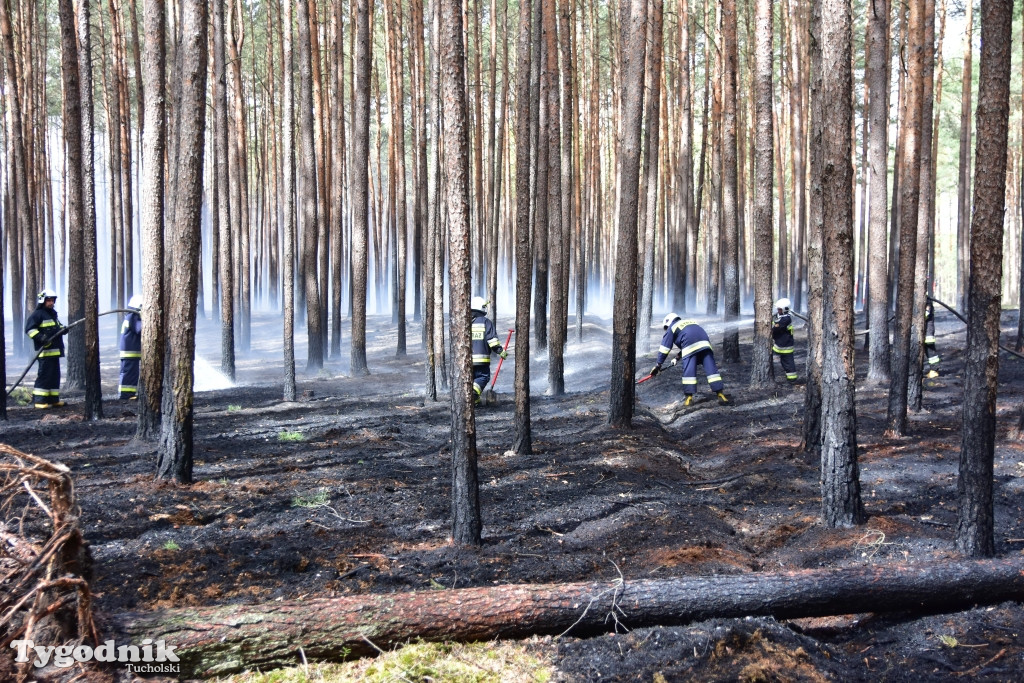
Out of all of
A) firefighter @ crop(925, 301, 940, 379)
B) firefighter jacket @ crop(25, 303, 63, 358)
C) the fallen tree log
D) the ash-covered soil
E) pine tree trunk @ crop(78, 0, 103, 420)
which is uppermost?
pine tree trunk @ crop(78, 0, 103, 420)

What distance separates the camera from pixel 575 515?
682 cm

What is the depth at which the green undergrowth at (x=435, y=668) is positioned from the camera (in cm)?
A: 384

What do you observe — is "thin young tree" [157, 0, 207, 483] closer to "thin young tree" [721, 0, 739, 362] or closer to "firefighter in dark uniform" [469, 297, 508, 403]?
"firefighter in dark uniform" [469, 297, 508, 403]

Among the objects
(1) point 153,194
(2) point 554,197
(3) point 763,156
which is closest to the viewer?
(1) point 153,194

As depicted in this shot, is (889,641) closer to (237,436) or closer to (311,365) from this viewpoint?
(237,436)

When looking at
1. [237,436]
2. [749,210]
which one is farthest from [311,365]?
[749,210]

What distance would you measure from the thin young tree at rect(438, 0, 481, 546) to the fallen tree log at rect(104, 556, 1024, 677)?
4.83 ft

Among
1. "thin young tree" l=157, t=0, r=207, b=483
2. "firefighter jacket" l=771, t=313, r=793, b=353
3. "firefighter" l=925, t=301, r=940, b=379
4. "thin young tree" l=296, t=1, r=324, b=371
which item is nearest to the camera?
"thin young tree" l=157, t=0, r=207, b=483

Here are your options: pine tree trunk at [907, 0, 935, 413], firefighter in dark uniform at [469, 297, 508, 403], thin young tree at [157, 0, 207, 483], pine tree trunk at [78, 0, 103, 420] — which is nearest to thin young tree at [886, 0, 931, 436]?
pine tree trunk at [907, 0, 935, 413]

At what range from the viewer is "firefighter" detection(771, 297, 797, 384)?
14.4 m

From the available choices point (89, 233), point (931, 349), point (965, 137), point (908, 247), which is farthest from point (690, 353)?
point (965, 137)

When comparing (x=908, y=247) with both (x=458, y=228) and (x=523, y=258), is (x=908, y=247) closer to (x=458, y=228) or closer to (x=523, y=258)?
(x=523, y=258)

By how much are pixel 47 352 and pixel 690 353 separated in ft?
33.3

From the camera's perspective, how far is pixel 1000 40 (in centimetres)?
486
